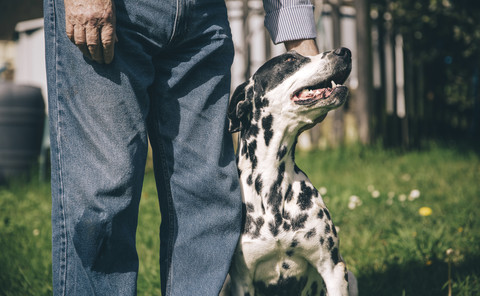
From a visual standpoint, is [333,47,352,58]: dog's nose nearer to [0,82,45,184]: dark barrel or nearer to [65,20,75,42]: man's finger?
[65,20,75,42]: man's finger

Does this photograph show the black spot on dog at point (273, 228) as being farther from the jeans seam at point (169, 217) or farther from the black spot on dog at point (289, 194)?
the jeans seam at point (169, 217)

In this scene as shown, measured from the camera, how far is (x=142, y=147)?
69.8 inches

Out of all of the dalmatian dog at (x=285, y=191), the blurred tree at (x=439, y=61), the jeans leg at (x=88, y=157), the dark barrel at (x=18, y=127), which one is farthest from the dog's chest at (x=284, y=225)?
the blurred tree at (x=439, y=61)

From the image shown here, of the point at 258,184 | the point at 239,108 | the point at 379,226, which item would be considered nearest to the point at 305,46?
the point at 239,108

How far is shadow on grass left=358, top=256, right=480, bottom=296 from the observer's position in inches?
103

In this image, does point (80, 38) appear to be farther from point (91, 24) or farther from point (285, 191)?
point (285, 191)

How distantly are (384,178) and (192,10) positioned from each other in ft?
12.6

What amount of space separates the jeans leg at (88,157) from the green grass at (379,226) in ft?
3.70

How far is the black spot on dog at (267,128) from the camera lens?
2.08m

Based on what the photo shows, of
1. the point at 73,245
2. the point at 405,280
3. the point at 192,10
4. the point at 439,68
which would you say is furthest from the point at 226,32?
the point at 439,68

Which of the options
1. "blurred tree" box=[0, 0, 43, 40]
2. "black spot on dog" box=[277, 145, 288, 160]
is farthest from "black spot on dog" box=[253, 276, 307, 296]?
"blurred tree" box=[0, 0, 43, 40]

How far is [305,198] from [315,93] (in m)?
0.43

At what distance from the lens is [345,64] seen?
202 cm

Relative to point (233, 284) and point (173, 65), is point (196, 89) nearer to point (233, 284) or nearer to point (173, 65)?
point (173, 65)
